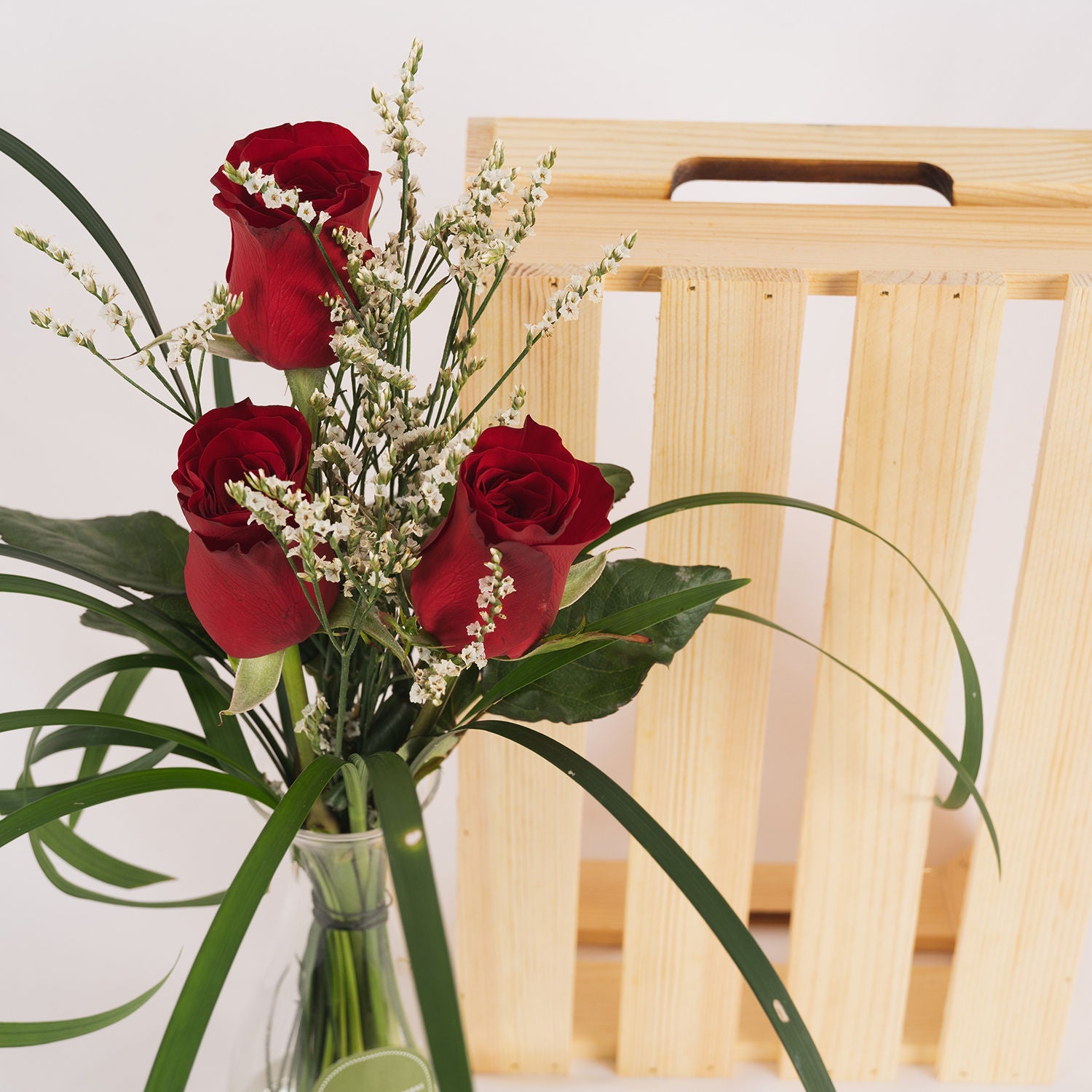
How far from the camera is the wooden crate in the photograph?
0.65 m

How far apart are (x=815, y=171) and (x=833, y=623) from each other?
12.1 inches

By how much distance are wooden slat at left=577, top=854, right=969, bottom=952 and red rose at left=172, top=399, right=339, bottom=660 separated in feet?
1.97

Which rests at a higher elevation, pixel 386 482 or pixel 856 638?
pixel 386 482

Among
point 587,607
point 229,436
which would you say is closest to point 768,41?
point 587,607

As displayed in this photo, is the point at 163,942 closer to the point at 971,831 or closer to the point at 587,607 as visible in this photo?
the point at 587,607

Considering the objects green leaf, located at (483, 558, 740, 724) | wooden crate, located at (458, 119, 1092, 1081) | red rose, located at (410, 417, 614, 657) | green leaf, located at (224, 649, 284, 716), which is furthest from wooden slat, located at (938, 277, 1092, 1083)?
green leaf, located at (224, 649, 284, 716)

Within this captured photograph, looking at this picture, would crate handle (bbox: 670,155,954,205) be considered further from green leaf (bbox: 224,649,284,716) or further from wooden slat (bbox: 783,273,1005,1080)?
green leaf (bbox: 224,649,284,716)

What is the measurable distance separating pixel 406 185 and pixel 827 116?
71cm

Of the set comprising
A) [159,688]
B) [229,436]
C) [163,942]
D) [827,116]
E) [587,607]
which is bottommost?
[163,942]

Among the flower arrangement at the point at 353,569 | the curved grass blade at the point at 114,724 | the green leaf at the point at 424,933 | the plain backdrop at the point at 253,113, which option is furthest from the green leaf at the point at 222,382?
the plain backdrop at the point at 253,113

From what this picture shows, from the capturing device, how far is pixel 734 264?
64 cm

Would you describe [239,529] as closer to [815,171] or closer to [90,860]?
[90,860]

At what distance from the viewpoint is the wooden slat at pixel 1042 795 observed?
26.2 inches

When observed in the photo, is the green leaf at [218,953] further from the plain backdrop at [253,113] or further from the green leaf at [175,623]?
the plain backdrop at [253,113]
